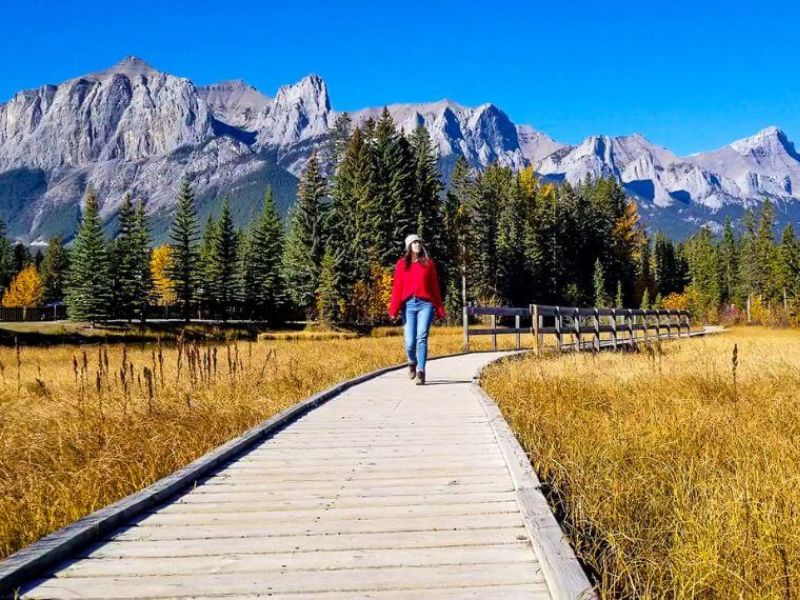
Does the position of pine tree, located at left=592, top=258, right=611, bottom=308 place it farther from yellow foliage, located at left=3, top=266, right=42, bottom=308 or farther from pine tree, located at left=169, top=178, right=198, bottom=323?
yellow foliage, located at left=3, top=266, right=42, bottom=308

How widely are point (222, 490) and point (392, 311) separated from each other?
19.5 ft

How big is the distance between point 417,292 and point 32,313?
292 ft

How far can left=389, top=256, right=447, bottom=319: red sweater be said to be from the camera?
10.2 meters

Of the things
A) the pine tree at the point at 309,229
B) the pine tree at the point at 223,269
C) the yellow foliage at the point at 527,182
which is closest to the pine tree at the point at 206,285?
the pine tree at the point at 223,269

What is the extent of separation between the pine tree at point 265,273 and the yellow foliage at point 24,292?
50481mm

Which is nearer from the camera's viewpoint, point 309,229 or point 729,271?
point 309,229

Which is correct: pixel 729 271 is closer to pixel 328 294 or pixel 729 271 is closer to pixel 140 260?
pixel 328 294

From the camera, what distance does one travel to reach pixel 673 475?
5133mm

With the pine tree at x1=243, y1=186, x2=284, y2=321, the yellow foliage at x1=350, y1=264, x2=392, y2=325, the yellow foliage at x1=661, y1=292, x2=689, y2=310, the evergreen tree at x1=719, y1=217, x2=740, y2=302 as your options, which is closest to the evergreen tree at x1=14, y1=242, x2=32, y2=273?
the pine tree at x1=243, y1=186, x2=284, y2=321

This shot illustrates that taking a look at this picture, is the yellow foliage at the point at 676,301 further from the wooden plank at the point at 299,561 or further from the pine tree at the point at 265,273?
the wooden plank at the point at 299,561

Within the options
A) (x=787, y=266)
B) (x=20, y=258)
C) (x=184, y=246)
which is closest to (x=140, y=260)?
(x=184, y=246)

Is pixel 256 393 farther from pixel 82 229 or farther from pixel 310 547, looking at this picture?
pixel 82 229

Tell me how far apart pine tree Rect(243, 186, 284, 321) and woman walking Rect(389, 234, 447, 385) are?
57569 millimetres

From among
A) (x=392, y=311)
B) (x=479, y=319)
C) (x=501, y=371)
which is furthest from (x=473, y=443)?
(x=479, y=319)
